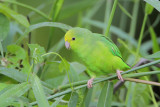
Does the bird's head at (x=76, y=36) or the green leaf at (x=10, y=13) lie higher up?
the green leaf at (x=10, y=13)

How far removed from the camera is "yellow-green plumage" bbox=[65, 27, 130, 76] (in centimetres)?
73

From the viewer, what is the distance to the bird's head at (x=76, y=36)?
72 cm

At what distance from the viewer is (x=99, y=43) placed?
2.42 feet

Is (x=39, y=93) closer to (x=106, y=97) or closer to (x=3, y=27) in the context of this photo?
(x=106, y=97)

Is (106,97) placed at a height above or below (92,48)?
below

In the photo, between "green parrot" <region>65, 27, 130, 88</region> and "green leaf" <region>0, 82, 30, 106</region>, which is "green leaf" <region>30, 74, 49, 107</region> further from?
"green parrot" <region>65, 27, 130, 88</region>

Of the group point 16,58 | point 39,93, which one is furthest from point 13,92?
point 16,58

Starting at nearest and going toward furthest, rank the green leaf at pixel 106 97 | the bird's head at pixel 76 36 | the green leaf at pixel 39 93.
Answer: the green leaf at pixel 39 93
the green leaf at pixel 106 97
the bird's head at pixel 76 36

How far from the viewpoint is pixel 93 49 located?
29.0 inches

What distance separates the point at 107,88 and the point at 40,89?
0.60 feet

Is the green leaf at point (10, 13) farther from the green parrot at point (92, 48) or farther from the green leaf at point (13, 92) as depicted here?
the green leaf at point (13, 92)

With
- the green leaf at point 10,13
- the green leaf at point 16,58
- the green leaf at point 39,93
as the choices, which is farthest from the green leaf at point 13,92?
the green leaf at point 10,13

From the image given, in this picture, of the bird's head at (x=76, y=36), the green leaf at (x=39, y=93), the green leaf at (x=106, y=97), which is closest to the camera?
the green leaf at (x=39, y=93)

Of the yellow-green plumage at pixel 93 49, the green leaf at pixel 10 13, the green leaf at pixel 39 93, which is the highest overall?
the green leaf at pixel 10 13
